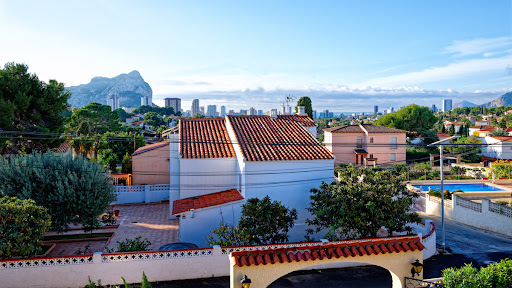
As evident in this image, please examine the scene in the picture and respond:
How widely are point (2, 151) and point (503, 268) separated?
97.2ft

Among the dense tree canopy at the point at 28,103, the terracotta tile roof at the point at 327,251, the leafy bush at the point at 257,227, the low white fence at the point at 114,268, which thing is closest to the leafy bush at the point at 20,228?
the low white fence at the point at 114,268

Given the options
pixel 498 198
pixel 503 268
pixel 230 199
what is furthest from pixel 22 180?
pixel 498 198

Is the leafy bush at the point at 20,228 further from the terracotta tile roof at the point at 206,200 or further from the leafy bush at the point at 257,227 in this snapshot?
the leafy bush at the point at 257,227

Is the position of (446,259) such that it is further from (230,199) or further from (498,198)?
(498,198)

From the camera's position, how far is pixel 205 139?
2094 cm

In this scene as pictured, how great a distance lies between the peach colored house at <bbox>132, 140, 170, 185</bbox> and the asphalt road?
16.6m

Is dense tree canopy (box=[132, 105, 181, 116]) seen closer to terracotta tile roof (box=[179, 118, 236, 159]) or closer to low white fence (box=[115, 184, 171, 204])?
low white fence (box=[115, 184, 171, 204])

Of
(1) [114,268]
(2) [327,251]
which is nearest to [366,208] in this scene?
(2) [327,251]

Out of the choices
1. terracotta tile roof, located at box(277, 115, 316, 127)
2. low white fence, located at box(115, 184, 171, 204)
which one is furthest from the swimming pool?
low white fence, located at box(115, 184, 171, 204)

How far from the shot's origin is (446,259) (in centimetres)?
1599

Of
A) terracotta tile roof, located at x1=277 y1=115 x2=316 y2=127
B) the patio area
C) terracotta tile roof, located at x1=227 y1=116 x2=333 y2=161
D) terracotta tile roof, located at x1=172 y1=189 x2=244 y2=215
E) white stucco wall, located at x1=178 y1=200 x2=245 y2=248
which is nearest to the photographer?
white stucco wall, located at x1=178 y1=200 x2=245 y2=248

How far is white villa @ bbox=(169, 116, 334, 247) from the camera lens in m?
16.9

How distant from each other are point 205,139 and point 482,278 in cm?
1580

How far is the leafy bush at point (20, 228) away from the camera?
11875 mm
